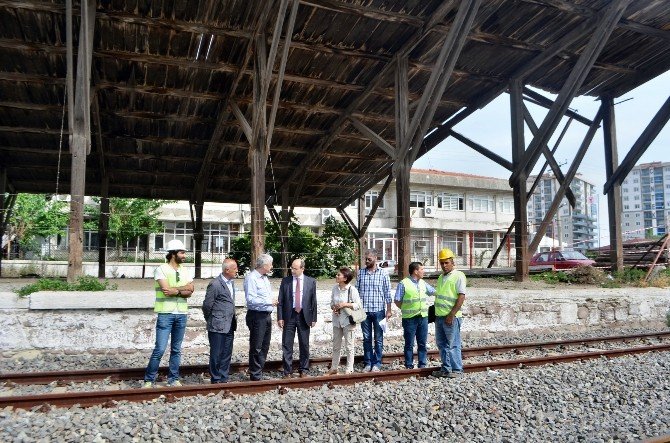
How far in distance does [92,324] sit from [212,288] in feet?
9.67

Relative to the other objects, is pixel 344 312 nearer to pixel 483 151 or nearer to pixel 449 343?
pixel 449 343

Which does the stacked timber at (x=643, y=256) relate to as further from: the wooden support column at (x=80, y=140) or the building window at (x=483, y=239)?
the building window at (x=483, y=239)

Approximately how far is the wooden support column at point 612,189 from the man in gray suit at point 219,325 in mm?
12618

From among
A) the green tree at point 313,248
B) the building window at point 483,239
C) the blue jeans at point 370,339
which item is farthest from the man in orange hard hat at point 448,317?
the building window at point 483,239

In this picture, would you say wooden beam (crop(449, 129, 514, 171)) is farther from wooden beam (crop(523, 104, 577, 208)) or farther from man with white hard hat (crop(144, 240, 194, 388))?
man with white hard hat (crop(144, 240, 194, 388))

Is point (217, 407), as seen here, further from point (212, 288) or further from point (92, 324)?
point (92, 324)

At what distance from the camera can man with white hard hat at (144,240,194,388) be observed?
20.3ft

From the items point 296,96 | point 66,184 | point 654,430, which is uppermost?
point 296,96

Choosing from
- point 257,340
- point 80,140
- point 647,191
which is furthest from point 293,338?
point 647,191

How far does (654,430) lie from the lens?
489cm

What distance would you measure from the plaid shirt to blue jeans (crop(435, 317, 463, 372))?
97cm

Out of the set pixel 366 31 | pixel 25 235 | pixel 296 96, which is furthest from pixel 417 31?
pixel 25 235

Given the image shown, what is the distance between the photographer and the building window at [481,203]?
4025 centimetres

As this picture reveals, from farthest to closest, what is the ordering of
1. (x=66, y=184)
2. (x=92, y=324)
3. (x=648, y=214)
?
(x=648, y=214) < (x=66, y=184) < (x=92, y=324)
